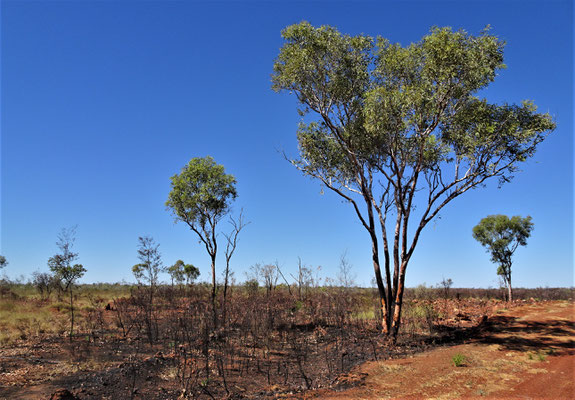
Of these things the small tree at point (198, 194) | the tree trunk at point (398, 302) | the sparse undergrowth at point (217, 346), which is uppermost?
the small tree at point (198, 194)

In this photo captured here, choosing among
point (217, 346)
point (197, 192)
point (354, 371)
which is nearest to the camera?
point (354, 371)

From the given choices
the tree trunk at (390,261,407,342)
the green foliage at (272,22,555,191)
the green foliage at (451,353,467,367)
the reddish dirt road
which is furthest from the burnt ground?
the green foliage at (272,22,555,191)

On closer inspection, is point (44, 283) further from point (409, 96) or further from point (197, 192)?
point (409, 96)

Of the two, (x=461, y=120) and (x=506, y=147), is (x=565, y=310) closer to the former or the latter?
(x=506, y=147)

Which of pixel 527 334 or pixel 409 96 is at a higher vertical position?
pixel 409 96

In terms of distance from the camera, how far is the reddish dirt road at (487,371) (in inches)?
323

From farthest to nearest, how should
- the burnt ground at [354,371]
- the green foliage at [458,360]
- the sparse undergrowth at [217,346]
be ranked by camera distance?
the green foliage at [458,360]
the sparse undergrowth at [217,346]
the burnt ground at [354,371]

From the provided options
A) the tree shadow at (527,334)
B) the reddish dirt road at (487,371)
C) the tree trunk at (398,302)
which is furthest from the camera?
the tree trunk at (398,302)

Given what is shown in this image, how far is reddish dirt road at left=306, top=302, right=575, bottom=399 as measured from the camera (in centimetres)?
821

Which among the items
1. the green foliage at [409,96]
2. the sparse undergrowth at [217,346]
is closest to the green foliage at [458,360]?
the sparse undergrowth at [217,346]

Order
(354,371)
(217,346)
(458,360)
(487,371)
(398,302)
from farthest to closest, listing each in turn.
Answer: (398,302)
(217,346)
(458,360)
(354,371)
(487,371)

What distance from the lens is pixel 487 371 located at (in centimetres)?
973

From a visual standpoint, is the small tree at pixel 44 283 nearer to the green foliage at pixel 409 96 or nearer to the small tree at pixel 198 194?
the small tree at pixel 198 194

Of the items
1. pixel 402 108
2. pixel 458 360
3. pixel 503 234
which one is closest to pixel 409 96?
pixel 402 108
